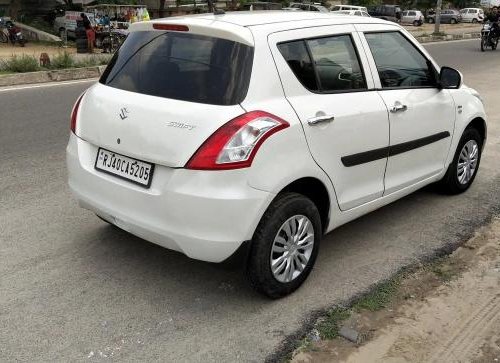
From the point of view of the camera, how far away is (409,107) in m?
4.06

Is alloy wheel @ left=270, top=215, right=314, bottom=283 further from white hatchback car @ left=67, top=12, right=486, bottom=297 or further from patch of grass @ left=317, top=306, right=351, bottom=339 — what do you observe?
patch of grass @ left=317, top=306, right=351, bottom=339

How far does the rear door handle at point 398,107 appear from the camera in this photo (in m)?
3.88

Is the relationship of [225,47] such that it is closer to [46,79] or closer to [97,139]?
[97,139]

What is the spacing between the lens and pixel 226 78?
3092mm

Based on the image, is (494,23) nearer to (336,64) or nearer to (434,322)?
(336,64)

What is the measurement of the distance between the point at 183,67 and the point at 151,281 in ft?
4.48

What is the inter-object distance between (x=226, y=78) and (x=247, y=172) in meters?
0.57

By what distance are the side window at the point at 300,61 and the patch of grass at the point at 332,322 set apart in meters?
1.35

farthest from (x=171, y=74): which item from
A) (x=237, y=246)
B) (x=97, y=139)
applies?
(x=237, y=246)

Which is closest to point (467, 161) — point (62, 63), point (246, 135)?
point (246, 135)

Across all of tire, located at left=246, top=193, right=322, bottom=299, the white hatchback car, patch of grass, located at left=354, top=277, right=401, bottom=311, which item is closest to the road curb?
the white hatchback car

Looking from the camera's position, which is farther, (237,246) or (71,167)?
(71,167)

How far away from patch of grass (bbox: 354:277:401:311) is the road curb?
844 centimetres

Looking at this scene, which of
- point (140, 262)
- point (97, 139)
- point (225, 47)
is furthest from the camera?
point (140, 262)
